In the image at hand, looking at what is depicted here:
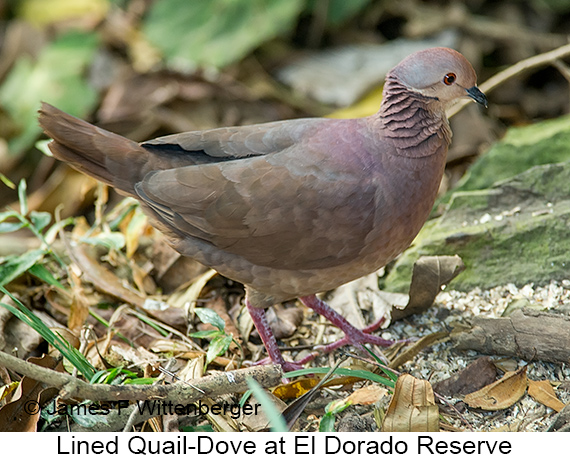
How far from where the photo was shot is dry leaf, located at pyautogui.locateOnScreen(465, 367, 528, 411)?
286cm

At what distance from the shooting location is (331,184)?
2.98m

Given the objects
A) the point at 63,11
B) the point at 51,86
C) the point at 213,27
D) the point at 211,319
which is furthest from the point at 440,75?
the point at 63,11

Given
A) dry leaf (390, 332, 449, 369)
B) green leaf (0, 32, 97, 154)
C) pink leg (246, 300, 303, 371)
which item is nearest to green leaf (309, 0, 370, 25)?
green leaf (0, 32, 97, 154)

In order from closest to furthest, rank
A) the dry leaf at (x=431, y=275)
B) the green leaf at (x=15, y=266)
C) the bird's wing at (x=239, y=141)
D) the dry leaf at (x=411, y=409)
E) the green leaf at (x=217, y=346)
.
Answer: the dry leaf at (x=411, y=409)
the green leaf at (x=217, y=346)
the bird's wing at (x=239, y=141)
the dry leaf at (x=431, y=275)
the green leaf at (x=15, y=266)

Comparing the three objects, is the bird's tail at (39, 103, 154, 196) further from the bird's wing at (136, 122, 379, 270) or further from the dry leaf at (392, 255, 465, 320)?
the dry leaf at (392, 255, 465, 320)

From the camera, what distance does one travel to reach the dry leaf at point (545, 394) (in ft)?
9.12

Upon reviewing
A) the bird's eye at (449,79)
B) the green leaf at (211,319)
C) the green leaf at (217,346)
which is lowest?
the green leaf at (217,346)

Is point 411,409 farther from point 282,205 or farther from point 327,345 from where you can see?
point 282,205

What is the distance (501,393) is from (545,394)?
0.57 ft

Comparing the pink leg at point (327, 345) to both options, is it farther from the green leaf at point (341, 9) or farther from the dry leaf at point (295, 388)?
the green leaf at point (341, 9)

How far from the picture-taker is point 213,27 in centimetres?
593

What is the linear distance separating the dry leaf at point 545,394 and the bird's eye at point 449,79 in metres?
1.33

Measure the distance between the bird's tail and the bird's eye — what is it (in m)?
1.42

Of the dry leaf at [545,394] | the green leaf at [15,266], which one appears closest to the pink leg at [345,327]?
the dry leaf at [545,394]
